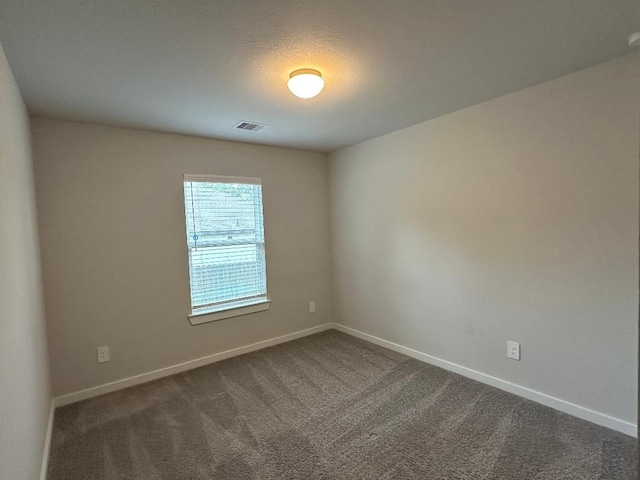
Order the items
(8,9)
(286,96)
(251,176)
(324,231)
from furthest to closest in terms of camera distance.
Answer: (324,231) → (251,176) → (286,96) → (8,9)

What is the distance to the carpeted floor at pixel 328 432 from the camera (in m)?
1.74

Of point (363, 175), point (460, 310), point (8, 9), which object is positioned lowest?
point (460, 310)

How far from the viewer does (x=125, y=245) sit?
2770 millimetres

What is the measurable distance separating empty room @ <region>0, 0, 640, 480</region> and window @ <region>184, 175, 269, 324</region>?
0.02m

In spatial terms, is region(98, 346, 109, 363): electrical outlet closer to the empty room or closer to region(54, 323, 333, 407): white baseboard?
the empty room

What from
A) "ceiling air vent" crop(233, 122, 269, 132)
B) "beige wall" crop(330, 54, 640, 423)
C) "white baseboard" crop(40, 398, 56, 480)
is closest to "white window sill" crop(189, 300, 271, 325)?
"white baseboard" crop(40, 398, 56, 480)

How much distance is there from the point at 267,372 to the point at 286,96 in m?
2.38

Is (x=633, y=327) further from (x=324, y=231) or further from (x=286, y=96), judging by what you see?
(x=324, y=231)

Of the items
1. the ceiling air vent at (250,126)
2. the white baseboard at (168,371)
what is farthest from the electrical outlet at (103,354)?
the ceiling air vent at (250,126)

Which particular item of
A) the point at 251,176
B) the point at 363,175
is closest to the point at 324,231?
the point at 363,175

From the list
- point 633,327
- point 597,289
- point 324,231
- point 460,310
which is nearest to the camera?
point 633,327

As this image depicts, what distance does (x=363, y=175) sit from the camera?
3.57m

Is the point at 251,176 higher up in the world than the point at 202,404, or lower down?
higher up

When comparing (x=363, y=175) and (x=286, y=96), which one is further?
(x=363, y=175)
